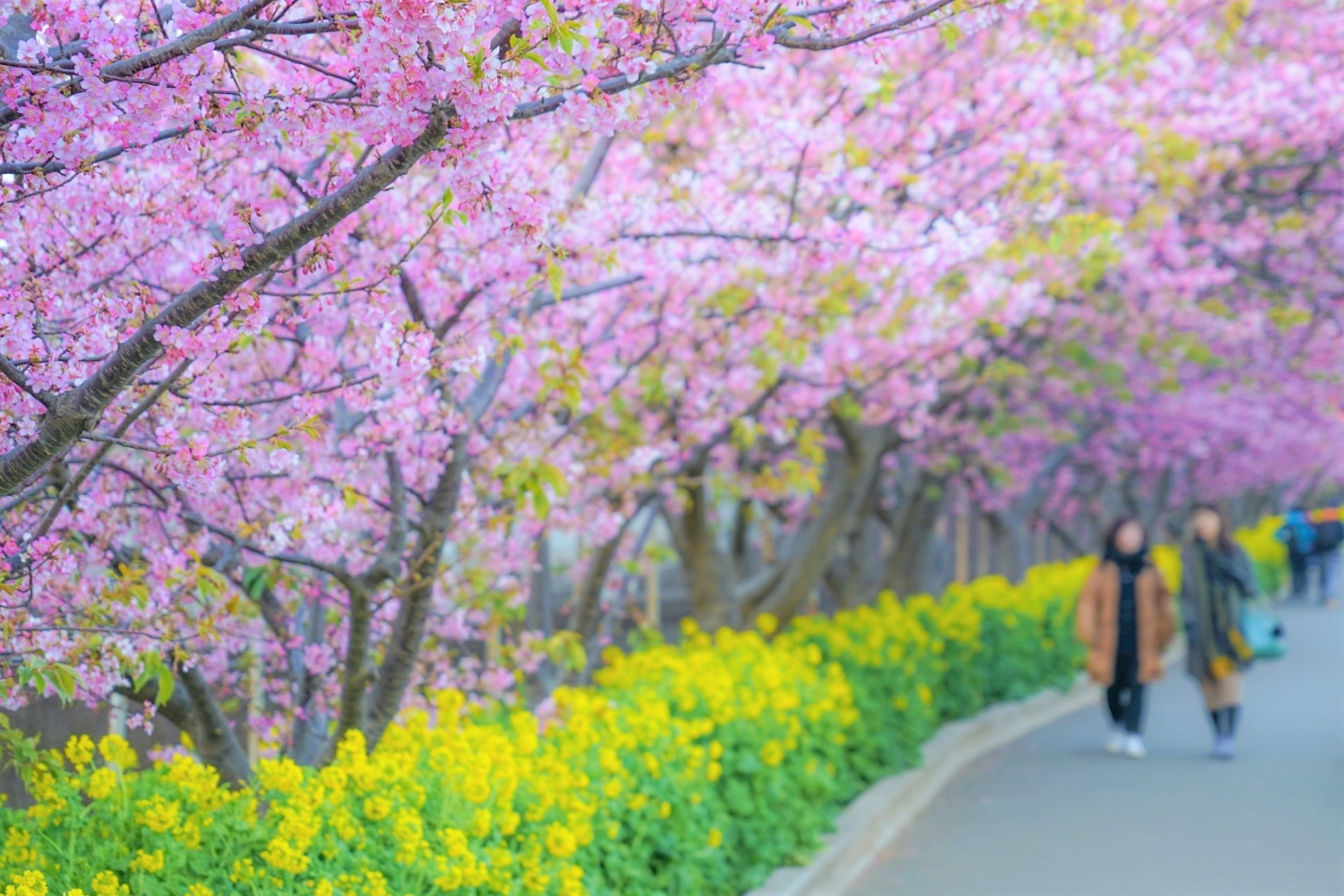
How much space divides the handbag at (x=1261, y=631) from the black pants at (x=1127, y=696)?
824 mm

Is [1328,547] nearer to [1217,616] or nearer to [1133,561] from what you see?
[1133,561]

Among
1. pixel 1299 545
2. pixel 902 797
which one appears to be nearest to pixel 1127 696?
pixel 902 797

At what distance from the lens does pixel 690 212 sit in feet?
21.3

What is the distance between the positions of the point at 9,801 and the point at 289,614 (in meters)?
1.26

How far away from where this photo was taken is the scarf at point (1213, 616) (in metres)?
11.0

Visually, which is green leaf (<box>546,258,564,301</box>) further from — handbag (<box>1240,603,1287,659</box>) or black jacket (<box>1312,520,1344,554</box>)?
black jacket (<box>1312,520,1344,554</box>)

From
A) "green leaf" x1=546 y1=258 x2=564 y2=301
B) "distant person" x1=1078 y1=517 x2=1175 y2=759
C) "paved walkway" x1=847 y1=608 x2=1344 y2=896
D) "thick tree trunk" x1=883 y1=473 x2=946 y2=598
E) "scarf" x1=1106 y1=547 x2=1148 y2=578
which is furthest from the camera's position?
"thick tree trunk" x1=883 y1=473 x2=946 y2=598

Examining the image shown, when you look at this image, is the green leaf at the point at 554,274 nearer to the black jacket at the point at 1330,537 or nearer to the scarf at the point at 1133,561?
the scarf at the point at 1133,561

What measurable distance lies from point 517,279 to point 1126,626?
713cm

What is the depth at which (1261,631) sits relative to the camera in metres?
11.2

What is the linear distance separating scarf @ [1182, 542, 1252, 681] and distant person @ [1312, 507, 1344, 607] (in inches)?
887

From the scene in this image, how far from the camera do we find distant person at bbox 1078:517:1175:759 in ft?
36.9

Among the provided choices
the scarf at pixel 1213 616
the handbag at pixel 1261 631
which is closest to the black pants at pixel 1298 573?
the handbag at pixel 1261 631

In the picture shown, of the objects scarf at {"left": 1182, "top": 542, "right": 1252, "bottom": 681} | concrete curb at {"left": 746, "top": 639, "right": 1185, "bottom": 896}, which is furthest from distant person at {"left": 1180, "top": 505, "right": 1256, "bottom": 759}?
concrete curb at {"left": 746, "top": 639, "right": 1185, "bottom": 896}
